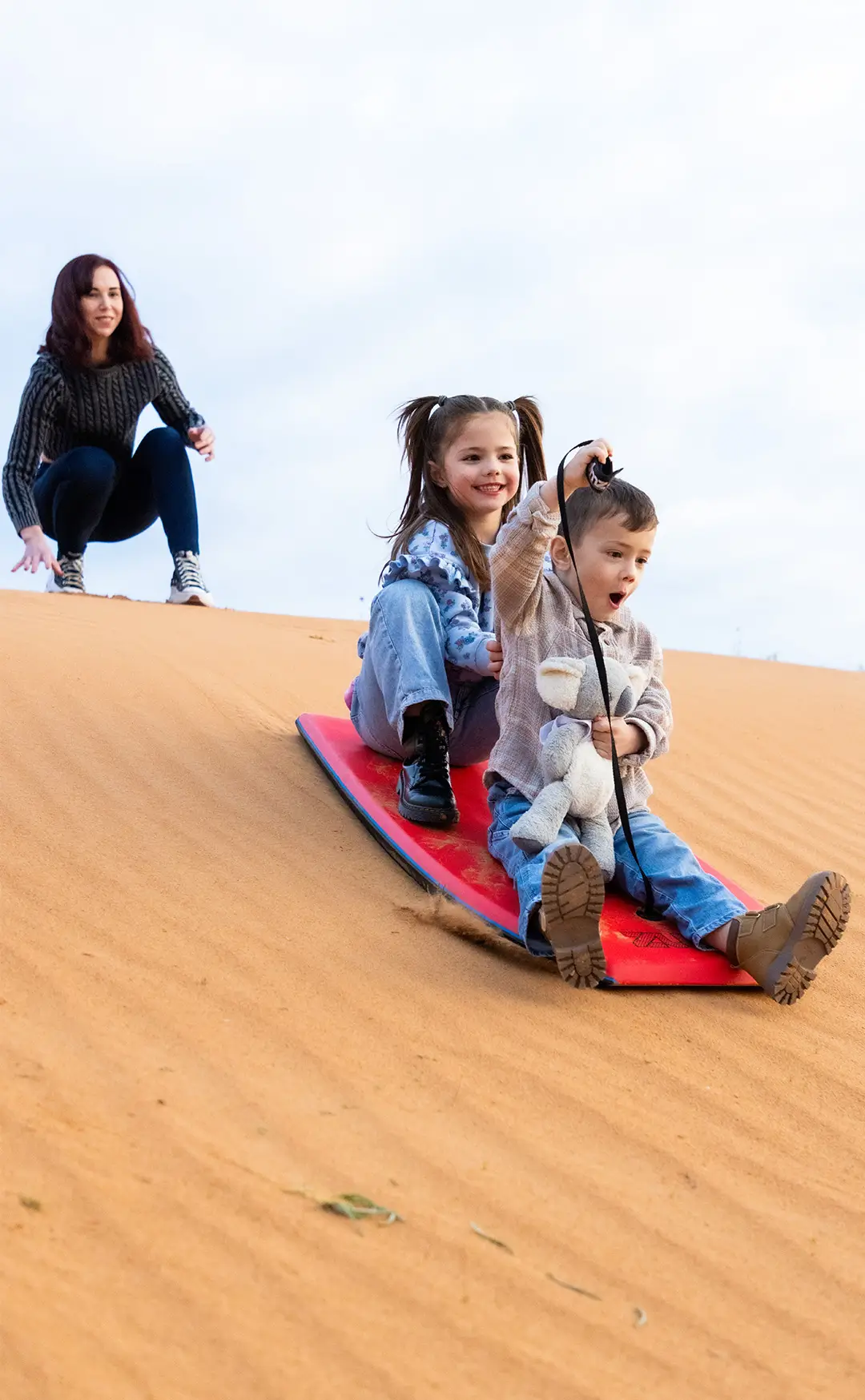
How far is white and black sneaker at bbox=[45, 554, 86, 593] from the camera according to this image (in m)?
7.55

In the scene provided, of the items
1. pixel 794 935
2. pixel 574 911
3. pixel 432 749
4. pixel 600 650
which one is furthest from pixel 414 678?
pixel 794 935

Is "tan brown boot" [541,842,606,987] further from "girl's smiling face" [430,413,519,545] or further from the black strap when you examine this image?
"girl's smiling face" [430,413,519,545]

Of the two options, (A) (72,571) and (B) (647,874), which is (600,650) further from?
(A) (72,571)

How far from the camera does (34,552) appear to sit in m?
6.54

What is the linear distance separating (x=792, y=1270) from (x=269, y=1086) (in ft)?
3.35

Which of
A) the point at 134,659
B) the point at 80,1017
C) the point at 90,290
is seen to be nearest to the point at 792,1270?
the point at 80,1017

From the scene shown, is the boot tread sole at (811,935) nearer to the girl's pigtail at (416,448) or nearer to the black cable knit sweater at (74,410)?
the girl's pigtail at (416,448)

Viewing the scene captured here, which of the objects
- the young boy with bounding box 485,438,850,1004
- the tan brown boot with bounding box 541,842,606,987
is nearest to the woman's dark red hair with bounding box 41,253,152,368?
the young boy with bounding box 485,438,850,1004

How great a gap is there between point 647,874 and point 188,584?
492 cm

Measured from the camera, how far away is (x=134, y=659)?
5516mm

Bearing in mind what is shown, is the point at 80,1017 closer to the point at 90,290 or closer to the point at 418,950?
the point at 418,950

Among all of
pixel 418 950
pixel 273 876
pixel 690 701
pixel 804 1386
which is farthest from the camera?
pixel 690 701

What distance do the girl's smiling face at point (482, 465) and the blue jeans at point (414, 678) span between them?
0.34m

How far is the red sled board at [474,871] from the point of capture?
327cm
